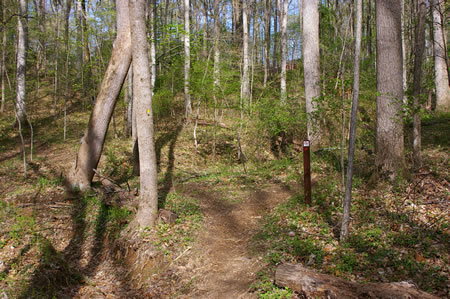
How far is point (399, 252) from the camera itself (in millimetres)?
3836

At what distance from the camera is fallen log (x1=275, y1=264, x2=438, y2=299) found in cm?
281

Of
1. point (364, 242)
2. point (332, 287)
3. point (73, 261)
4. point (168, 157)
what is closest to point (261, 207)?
point (364, 242)

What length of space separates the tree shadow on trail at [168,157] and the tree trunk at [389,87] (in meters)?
4.64

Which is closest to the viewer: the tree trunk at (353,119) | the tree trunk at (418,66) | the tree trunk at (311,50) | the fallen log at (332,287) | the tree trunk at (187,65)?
the fallen log at (332,287)

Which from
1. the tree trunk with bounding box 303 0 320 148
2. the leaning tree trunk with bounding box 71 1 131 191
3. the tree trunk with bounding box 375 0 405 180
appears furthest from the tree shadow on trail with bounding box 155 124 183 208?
the tree trunk with bounding box 375 0 405 180

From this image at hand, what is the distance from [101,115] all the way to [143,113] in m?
2.66

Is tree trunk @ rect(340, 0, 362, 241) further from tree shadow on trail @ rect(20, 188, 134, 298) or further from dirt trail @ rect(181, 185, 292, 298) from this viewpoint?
tree shadow on trail @ rect(20, 188, 134, 298)

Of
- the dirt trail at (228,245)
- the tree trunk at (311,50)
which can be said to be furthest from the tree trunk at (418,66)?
the tree trunk at (311,50)

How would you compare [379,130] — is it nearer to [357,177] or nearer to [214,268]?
[357,177]

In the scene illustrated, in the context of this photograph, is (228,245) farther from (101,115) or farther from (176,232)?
(101,115)

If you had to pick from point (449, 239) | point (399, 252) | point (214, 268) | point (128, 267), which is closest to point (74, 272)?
point (128, 267)

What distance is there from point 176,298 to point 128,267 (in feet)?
4.45

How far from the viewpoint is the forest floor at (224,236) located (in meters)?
3.84

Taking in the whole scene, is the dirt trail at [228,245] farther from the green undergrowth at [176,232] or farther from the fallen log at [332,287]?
the fallen log at [332,287]
